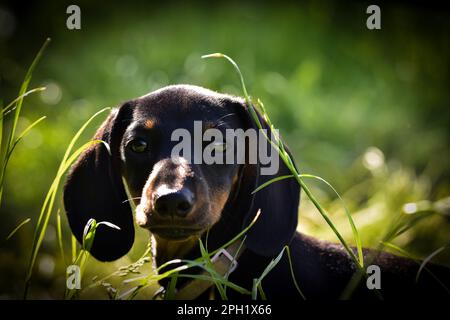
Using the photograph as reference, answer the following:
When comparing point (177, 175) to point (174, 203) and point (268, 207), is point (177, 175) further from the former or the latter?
point (268, 207)

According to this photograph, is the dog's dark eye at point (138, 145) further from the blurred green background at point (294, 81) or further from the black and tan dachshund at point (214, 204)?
the blurred green background at point (294, 81)

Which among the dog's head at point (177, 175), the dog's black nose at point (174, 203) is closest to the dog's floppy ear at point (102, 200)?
the dog's head at point (177, 175)

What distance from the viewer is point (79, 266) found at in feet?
8.20

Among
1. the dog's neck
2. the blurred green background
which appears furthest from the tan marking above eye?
the blurred green background

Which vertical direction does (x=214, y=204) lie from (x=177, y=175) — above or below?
below

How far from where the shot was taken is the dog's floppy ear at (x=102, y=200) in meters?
2.71

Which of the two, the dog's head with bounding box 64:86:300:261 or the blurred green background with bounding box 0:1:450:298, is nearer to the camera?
the dog's head with bounding box 64:86:300:261

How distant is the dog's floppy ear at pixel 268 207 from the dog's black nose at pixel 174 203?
15.3 inches

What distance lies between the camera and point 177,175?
7.72 ft

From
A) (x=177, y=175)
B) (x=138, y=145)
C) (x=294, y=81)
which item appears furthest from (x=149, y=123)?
(x=294, y=81)

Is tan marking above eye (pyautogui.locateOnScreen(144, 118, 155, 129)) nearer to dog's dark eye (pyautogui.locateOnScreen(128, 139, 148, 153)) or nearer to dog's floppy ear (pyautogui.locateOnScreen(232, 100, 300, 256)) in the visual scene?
dog's dark eye (pyautogui.locateOnScreen(128, 139, 148, 153))

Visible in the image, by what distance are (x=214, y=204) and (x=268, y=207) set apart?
307mm

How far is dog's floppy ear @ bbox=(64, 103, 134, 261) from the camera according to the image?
271 cm
